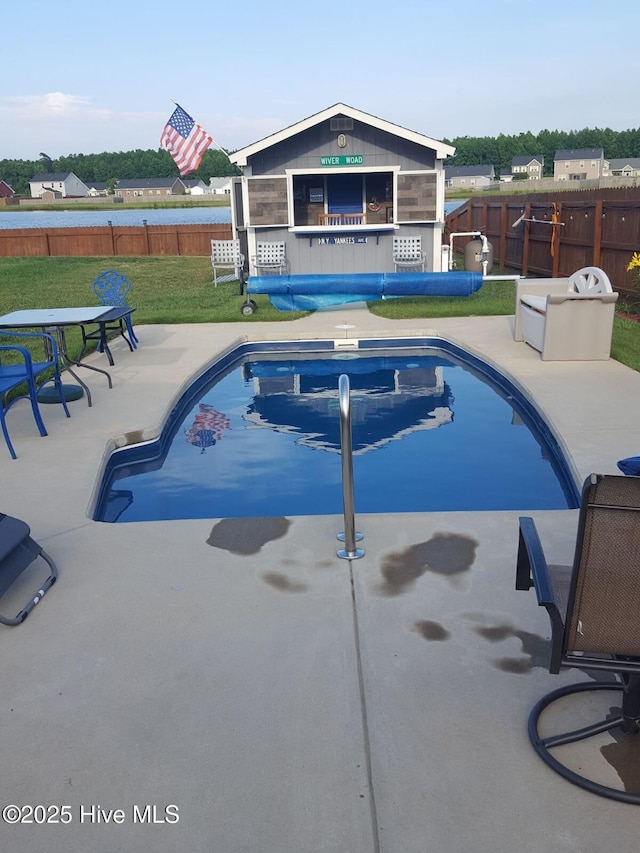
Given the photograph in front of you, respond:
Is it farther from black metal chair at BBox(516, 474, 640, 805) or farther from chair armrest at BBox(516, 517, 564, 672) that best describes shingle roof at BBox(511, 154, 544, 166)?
black metal chair at BBox(516, 474, 640, 805)

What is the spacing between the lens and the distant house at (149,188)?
9044 cm

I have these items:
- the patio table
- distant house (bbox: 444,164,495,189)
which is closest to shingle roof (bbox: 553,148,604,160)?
distant house (bbox: 444,164,495,189)

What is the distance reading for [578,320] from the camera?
823cm

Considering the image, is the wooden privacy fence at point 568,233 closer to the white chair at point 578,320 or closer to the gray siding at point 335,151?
the gray siding at point 335,151

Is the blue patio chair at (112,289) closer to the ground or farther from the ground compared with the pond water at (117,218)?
closer to the ground

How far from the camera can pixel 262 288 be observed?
12773mm

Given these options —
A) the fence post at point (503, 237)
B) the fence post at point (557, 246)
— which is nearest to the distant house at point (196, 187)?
the fence post at point (503, 237)

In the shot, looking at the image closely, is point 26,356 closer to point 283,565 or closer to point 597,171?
point 283,565

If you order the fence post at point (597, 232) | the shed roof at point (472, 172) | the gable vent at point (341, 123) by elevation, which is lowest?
the fence post at point (597, 232)

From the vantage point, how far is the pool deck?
2232 mm

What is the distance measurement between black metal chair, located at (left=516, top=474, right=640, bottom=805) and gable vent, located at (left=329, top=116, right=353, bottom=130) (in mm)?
14163

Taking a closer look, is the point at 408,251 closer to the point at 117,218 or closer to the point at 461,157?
the point at 117,218

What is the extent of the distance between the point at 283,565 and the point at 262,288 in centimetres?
946

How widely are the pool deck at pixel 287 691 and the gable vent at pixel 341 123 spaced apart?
12015 mm
